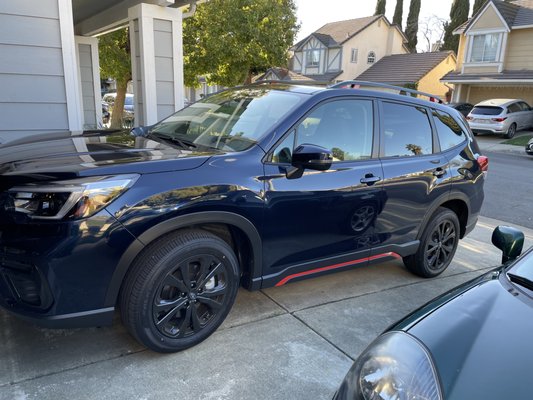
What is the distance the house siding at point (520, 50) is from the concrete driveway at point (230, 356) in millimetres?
25448

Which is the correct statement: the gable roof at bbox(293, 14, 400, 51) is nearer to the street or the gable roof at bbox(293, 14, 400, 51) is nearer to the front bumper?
Result: the street

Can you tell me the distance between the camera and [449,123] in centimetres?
432

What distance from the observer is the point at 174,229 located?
2609mm

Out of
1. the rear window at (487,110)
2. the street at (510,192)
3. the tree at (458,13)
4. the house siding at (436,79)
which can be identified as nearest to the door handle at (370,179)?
the street at (510,192)

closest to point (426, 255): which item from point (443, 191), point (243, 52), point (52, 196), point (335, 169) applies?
point (443, 191)

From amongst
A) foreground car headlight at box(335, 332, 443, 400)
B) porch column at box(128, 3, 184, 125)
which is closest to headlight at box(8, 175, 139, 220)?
foreground car headlight at box(335, 332, 443, 400)

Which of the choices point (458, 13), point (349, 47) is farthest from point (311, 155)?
point (458, 13)

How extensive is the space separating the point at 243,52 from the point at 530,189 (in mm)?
10959

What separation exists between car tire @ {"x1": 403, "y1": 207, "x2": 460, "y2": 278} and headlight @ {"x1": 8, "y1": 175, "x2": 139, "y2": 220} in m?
3.01

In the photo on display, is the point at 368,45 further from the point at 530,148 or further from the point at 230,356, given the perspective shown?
the point at 230,356

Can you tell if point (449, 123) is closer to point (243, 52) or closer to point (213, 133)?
point (213, 133)

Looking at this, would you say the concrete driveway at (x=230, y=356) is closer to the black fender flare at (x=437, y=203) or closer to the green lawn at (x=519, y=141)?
the black fender flare at (x=437, y=203)

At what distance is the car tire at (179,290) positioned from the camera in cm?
254

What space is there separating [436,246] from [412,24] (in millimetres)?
42724
